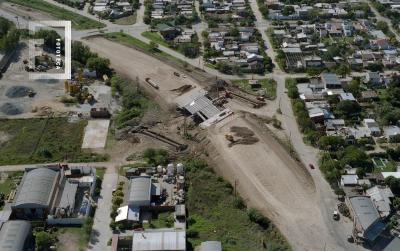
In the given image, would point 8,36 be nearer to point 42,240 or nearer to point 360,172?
point 42,240

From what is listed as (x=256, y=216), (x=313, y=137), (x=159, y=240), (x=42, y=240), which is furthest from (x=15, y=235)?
(x=313, y=137)

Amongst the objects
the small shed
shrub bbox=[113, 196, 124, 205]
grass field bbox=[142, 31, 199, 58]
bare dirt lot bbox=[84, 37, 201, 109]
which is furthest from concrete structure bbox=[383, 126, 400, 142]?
grass field bbox=[142, 31, 199, 58]

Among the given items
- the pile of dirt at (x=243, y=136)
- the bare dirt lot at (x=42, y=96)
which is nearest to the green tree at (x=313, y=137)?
the pile of dirt at (x=243, y=136)

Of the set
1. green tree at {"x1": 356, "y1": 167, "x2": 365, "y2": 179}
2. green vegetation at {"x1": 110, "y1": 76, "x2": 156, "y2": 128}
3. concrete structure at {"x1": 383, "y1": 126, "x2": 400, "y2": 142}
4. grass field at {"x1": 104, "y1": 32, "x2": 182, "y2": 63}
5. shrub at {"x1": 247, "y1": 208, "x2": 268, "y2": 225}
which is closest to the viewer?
shrub at {"x1": 247, "y1": 208, "x2": 268, "y2": 225}

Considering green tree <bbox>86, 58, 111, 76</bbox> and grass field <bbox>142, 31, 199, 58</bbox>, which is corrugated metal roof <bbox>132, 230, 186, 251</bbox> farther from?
grass field <bbox>142, 31, 199, 58</bbox>

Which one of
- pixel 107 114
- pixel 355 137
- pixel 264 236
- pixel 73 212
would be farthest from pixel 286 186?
pixel 107 114

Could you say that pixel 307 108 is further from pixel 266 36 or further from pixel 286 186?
pixel 266 36

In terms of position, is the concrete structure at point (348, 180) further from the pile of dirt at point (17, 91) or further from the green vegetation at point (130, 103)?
the pile of dirt at point (17, 91)
